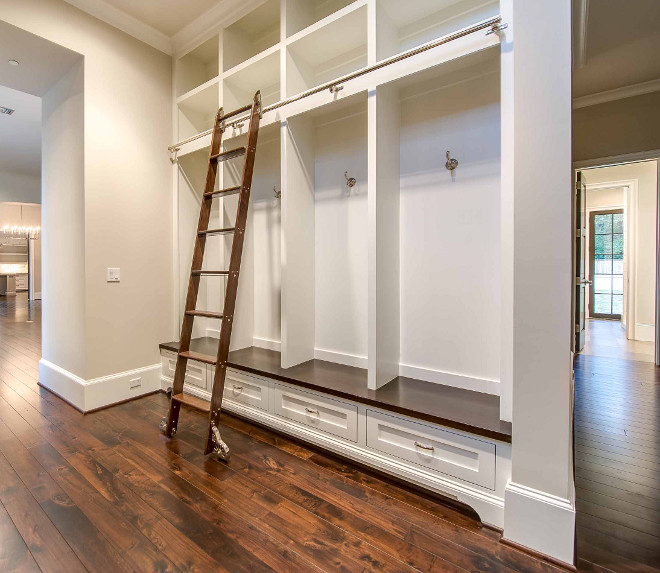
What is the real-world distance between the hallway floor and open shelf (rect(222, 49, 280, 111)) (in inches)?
103

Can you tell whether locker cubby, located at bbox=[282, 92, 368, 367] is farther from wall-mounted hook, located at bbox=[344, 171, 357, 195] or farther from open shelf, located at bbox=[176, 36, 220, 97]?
open shelf, located at bbox=[176, 36, 220, 97]

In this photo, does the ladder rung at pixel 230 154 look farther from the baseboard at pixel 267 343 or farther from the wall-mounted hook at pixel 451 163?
the baseboard at pixel 267 343

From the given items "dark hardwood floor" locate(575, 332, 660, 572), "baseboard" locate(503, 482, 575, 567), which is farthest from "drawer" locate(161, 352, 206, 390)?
"dark hardwood floor" locate(575, 332, 660, 572)

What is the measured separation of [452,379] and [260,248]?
189cm

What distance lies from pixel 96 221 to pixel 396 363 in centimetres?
254

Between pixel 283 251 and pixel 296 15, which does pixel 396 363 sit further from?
pixel 296 15

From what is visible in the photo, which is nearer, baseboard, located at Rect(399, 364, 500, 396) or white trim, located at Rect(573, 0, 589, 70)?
baseboard, located at Rect(399, 364, 500, 396)

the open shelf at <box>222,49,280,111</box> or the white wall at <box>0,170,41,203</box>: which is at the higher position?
the white wall at <box>0,170,41,203</box>

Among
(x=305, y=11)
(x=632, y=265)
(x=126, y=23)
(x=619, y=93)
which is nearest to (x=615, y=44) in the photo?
(x=619, y=93)

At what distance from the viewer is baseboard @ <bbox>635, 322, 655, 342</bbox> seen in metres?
5.58

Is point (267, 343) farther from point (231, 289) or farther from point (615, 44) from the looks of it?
point (615, 44)

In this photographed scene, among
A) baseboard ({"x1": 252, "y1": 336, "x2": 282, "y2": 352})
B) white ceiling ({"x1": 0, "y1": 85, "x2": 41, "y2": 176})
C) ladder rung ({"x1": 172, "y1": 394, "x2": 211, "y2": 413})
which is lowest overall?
ladder rung ({"x1": 172, "y1": 394, "x2": 211, "y2": 413})

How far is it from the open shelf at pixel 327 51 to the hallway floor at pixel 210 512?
242cm

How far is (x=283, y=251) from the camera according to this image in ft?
8.09
